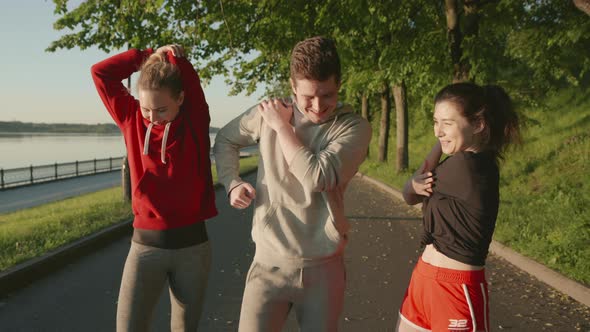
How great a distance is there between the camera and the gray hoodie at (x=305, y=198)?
86.8 inches

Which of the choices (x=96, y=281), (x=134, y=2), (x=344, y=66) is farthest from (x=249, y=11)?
(x=96, y=281)

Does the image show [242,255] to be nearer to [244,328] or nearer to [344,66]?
[244,328]

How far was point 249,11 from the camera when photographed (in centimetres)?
1212

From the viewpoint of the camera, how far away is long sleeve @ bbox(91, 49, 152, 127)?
111 inches

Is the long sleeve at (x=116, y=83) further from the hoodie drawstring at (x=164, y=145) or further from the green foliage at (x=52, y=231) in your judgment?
the green foliage at (x=52, y=231)

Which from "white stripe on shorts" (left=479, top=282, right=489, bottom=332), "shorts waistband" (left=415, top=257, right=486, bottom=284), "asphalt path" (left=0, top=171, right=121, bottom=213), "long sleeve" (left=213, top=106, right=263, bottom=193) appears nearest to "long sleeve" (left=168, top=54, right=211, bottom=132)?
"long sleeve" (left=213, top=106, right=263, bottom=193)

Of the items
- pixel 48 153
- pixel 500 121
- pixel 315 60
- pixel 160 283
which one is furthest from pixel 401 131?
pixel 48 153

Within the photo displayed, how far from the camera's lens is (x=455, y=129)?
240 cm

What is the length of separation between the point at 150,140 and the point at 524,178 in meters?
13.6

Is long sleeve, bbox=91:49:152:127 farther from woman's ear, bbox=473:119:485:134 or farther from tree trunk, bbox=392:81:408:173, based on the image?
tree trunk, bbox=392:81:408:173

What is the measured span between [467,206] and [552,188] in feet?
36.2

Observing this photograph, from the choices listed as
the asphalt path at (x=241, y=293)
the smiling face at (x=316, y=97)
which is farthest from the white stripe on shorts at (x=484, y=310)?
the asphalt path at (x=241, y=293)

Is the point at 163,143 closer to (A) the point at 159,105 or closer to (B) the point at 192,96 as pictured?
(A) the point at 159,105

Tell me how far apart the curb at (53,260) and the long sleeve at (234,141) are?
4437mm
